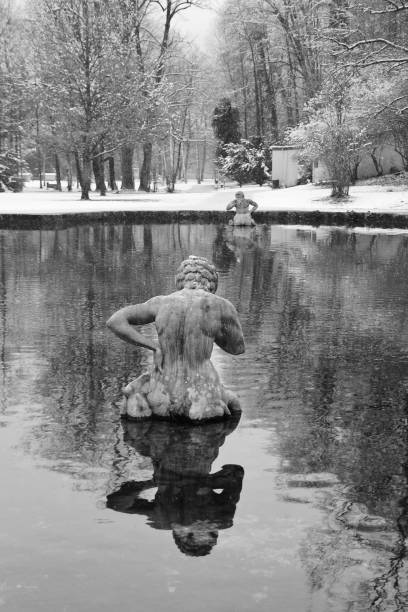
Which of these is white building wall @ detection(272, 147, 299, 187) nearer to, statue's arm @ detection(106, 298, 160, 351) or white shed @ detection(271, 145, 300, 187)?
white shed @ detection(271, 145, 300, 187)

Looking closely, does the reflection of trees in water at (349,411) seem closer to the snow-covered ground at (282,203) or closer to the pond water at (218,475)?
the pond water at (218,475)

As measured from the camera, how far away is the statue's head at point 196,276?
6566 mm

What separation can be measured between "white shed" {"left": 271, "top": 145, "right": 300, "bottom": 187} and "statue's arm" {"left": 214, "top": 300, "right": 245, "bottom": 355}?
134ft

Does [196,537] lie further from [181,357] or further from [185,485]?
[181,357]

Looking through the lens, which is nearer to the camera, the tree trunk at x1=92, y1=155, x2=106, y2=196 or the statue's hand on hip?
the statue's hand on hip

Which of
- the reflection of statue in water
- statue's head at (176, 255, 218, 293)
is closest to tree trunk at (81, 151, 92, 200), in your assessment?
statue's head at (176, 255, 218, 293)

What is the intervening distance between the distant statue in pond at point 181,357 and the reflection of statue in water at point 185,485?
13 cm

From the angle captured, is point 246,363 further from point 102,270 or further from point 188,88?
point 188,88

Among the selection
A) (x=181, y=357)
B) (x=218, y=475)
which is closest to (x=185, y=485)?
(x=218, y=475)

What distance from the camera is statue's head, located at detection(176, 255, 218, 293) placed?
6566mm

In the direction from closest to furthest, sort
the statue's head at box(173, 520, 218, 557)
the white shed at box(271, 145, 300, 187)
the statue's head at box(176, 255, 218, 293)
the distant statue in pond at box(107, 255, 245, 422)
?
the statue's head at box(173, 520, 218, 557) < the distant statue in pond at box(107, 255, 245, 422) < the statue's head at box(176, 255, 218, 293) < the white shed at box(271, 145, 300, 187)

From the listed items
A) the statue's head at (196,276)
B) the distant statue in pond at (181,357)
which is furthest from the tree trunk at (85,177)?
the distant statue in pond at (181,357)

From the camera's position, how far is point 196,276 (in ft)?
21.6

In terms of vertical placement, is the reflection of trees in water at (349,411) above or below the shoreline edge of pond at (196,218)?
below
